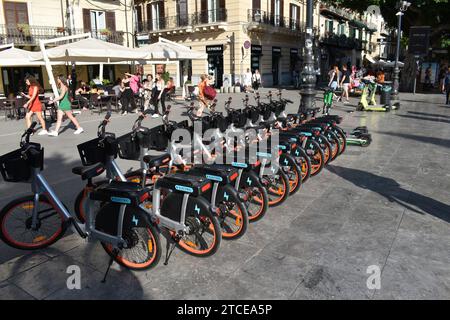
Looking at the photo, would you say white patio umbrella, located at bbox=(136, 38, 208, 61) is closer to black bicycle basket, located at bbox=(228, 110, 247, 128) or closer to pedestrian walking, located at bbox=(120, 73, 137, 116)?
pedestrian walking, located at bbox=(120, 73, 137, 116)

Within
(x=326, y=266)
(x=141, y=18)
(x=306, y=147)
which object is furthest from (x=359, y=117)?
(x=141, y=18)

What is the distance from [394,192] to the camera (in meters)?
5.13

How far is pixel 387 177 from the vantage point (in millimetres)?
5824

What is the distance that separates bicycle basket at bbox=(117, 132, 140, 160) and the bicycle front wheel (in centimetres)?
130

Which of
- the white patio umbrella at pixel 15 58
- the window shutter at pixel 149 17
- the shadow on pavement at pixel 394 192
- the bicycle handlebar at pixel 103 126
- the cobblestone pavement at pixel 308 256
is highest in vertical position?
the window shutter at pixel 149 17

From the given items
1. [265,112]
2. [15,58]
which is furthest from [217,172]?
[15,58]

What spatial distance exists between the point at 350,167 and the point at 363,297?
3.83 metres

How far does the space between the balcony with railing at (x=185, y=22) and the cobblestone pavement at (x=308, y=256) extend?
22.7 metres

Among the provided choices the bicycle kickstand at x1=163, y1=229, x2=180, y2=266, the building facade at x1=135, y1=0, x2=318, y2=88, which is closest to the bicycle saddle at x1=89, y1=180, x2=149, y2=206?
the bicycle kickstand at x1=163, y1=229, x2=180, y2=266

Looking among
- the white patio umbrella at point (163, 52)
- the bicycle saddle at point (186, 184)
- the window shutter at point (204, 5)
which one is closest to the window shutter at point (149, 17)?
the window shutter at point (204, 5)

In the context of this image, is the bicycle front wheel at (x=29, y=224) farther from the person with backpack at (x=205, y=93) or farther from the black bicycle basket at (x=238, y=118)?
the person with backpack at (x=205, y=93)

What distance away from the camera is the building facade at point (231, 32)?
85.2 ft

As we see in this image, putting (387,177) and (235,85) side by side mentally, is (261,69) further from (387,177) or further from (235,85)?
(387,177)

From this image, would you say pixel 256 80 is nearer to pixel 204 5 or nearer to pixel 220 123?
pixel 204 5
